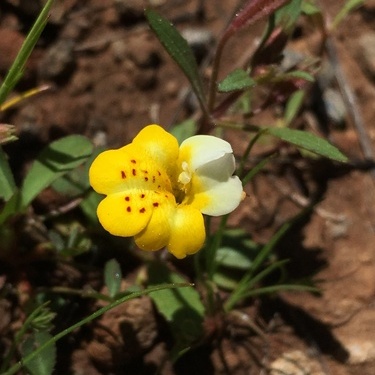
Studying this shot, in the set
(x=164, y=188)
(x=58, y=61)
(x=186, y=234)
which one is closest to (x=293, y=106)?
(x=58, y=61)

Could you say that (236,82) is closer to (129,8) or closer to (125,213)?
(125,213)

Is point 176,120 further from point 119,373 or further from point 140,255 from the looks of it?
point 119,373

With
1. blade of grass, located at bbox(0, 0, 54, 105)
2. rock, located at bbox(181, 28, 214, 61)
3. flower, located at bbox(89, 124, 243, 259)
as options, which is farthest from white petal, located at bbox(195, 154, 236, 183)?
rock, located at bbox(181, 28, 214, 61)

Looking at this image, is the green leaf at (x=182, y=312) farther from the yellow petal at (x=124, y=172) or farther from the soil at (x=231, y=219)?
the yellow petal at (x=124, y=172)

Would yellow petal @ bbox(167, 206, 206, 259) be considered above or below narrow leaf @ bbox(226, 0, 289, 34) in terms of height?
below

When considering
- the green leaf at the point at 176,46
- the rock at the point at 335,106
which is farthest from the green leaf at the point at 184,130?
the rock at the point at 335,106

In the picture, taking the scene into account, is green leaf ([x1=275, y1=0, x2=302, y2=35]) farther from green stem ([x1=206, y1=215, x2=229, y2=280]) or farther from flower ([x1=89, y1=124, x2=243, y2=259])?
green stem ([x1=206, y1=215, x2=229, y2=280])
